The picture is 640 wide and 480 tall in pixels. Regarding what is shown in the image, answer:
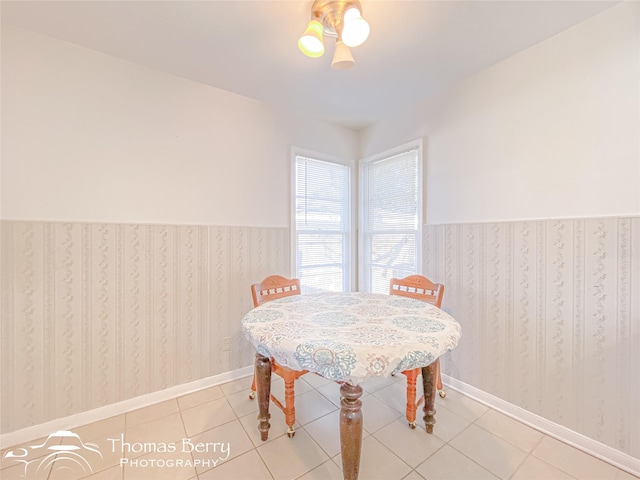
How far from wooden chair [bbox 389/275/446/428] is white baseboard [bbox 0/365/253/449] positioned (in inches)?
56.0

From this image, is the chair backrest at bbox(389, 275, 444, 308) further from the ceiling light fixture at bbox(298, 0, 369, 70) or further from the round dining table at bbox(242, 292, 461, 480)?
the ceiling light fixture at bbox(298, 0, 369, 70)

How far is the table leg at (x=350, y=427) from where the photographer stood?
1.10 m

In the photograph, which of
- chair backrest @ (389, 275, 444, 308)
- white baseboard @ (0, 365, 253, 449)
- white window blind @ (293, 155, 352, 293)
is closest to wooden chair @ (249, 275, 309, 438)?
white baseboard @ (0, 365, 253, 449)

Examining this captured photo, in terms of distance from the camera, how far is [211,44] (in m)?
1.66

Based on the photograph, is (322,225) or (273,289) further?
(322,225)

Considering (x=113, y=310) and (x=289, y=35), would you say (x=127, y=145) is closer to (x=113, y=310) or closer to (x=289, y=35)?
(x=113, y=310)

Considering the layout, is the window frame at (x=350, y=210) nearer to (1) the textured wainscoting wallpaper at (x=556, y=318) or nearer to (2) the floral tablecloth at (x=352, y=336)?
(2) the floral tablecloth at (x=352, y=336)

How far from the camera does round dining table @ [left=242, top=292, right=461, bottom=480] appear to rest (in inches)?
38.7

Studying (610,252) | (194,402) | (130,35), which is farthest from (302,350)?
(130,35)

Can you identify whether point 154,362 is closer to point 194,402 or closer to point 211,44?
point 194,402

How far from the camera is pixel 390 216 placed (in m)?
2.72

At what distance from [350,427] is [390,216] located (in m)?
2.02

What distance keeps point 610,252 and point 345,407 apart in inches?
63.1

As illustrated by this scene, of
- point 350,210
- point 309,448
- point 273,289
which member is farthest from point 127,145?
point 309,448
